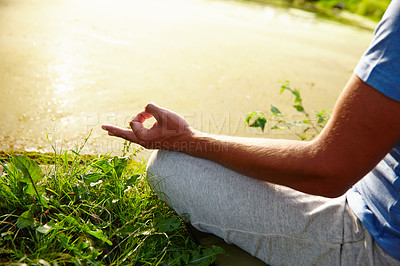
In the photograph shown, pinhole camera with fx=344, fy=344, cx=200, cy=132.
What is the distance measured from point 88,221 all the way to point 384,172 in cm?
94

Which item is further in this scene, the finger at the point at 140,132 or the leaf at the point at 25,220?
the finger at the point at 140,132

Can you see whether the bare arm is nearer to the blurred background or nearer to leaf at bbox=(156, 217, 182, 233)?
leaf at bbox=(156, 217, 182, 233)

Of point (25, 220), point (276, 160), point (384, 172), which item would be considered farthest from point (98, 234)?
point (384, 172)

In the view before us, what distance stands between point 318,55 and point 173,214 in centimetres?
350

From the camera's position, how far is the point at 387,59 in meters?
0.79

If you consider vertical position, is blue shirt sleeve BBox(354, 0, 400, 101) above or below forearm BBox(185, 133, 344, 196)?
above

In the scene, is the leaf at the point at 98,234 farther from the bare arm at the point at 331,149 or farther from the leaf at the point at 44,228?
the bare arm at the point at 331,149

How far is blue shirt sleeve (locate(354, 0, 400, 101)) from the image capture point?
77 centimetres

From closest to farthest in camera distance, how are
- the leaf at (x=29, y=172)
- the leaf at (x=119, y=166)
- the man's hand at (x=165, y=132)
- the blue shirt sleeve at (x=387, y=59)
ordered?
the blue shirt sleeve at (x=387, y=59)
the leaf at (x=29, y=172)
the man's hand at (x=165, y=132)
the leaf at (x=119, y=166)

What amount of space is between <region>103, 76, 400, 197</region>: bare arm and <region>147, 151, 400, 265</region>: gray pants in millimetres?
76

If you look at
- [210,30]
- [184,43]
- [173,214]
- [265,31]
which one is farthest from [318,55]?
[173,214]

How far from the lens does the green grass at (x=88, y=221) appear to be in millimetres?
1079

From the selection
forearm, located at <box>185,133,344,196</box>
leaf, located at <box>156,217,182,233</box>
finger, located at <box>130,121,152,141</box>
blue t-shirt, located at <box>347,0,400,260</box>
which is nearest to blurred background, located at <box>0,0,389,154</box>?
finger, located at <box>130,121,152,141</box>

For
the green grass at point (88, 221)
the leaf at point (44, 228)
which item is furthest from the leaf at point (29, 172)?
the leaf at point (44, 228)
